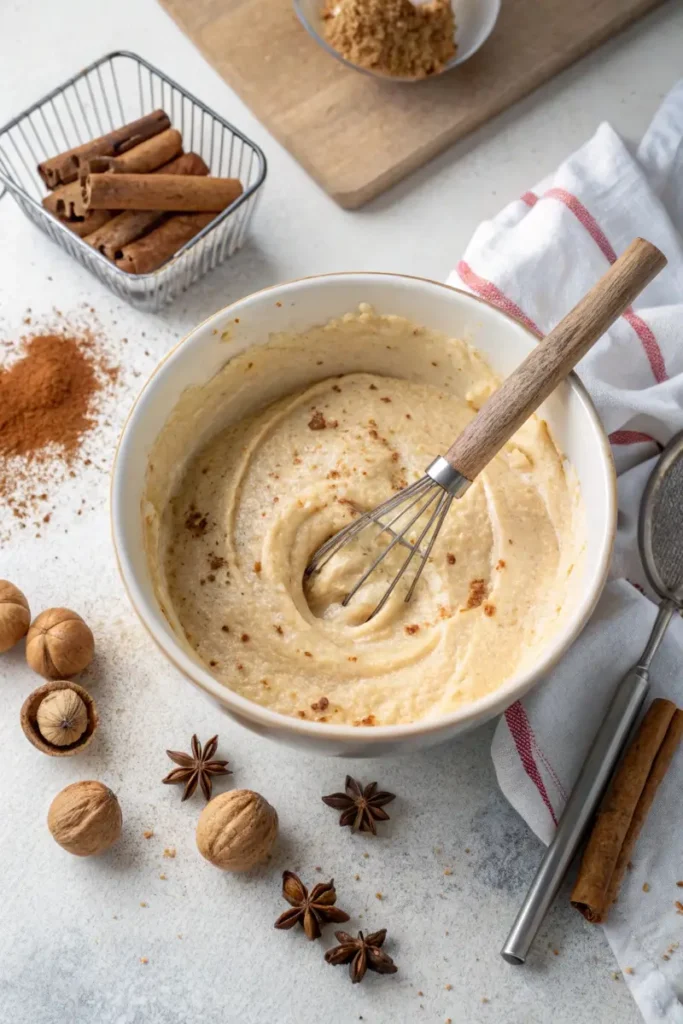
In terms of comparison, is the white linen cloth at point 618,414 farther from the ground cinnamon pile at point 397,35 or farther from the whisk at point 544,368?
the ground cinnamon pile at point 397,35

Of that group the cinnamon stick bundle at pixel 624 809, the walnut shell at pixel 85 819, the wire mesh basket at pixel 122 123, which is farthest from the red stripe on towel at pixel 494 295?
the walnut shell at pixel 85 819

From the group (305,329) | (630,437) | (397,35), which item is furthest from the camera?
(397,35)

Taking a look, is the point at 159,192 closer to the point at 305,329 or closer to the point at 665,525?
the point at 305,329

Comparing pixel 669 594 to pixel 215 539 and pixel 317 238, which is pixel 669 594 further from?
pixel 317 238

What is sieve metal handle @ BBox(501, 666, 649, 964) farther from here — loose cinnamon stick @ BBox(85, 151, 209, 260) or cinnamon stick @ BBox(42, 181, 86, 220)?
cinnamon stick @ BBox(42, 181, 86, 220)

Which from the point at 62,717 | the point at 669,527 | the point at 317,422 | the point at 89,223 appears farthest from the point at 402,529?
the point at 89,223

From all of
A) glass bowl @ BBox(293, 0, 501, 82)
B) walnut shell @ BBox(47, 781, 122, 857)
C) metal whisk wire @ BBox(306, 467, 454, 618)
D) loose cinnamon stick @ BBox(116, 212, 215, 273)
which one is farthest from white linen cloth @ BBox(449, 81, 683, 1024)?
walnut shell @ BBox(47, 781, 122, 857)

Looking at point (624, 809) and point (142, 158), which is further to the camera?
point (142, 158)
